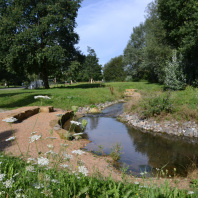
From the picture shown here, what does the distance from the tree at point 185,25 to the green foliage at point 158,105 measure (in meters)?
8.97

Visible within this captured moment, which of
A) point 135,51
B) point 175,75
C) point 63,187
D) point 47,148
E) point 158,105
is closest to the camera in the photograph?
point 63,187

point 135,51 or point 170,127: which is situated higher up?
point 135,51

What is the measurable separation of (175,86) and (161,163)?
1521cm

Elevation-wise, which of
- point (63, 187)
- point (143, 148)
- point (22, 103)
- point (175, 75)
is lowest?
point (143, 148)

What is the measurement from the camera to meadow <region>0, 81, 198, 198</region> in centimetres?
233

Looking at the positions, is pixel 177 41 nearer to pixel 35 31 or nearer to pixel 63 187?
pixel 35 31

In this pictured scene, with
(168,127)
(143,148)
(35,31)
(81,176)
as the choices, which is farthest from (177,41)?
(81,176)

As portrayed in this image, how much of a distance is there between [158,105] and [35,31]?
1850cm

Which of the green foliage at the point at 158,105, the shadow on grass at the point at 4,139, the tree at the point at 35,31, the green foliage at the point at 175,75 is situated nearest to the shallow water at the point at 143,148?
the green foliage at the point at 158,105

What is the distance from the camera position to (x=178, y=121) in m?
10.9

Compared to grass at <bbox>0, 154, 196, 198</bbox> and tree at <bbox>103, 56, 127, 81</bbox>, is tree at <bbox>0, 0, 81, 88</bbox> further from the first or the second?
tree at <bbox>103, 56, 127, 81</bbox>

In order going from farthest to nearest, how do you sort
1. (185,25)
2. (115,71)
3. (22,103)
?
(115,71), (185,25), (22,103)

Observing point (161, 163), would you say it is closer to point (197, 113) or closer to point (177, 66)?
point (197, 113)

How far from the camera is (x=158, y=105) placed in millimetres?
11695
